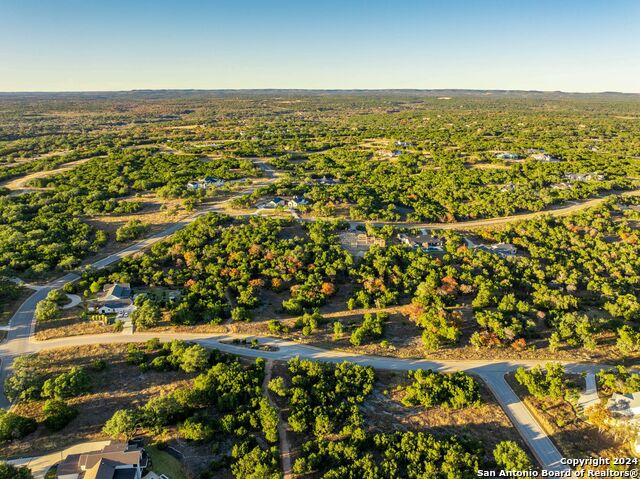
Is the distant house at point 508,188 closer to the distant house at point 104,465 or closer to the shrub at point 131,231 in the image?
the shrub at point 131,231

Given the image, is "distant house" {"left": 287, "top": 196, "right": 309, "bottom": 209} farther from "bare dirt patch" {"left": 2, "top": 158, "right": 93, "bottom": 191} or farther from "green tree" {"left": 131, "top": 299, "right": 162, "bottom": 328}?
"bare dirt patch" {"left": 2, "top": 158, "right": 93, "bottom": 191}

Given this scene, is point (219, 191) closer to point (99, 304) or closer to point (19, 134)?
point (99, 304)

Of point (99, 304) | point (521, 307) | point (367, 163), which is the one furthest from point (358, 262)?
point (367, 163)

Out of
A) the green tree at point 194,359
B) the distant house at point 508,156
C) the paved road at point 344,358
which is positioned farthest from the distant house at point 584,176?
the green tree at point 194,359

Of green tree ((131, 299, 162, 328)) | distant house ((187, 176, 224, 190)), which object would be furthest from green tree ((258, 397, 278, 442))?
distant house ((187, 176, 224, 190))

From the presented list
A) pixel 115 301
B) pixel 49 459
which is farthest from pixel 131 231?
pixel 49 459

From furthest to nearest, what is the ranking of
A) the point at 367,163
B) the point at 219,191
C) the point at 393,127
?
1. the point at 393,127
2. the point at 367,163
3. the point at 219,191
